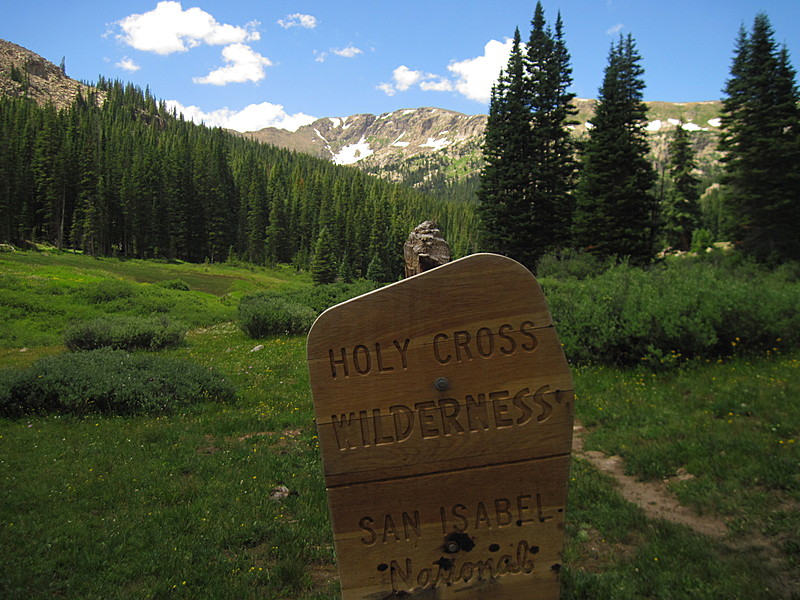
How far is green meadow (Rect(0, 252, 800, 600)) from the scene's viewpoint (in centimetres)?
458

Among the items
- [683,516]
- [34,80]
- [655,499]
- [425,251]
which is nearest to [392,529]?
[425,251]

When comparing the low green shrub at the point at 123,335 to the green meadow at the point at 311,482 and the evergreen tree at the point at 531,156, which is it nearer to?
the green meadow at the point at 311,482

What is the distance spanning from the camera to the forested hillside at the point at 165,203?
246 feet

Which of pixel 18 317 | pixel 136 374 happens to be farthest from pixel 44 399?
pixel 18 317

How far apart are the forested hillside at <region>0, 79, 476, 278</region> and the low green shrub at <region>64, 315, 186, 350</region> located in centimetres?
5272

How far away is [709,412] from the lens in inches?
327

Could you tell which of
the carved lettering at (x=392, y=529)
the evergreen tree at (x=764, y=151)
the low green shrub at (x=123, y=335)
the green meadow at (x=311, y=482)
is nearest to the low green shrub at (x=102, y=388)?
the green meadow at (x=311, y=482)

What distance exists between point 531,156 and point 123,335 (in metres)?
30.0

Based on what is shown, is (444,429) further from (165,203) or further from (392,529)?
(165,203)

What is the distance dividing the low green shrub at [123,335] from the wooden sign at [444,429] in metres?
18.1

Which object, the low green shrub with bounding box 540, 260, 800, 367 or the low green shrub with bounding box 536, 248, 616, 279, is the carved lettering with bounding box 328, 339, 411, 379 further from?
the low green shrub with bounding box 536, 248, 616, 279

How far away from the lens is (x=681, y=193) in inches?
2122

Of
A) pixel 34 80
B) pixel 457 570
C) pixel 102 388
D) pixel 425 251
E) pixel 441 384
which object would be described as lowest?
pixel 102 388

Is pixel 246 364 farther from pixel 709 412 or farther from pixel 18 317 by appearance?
pixel 18 317
